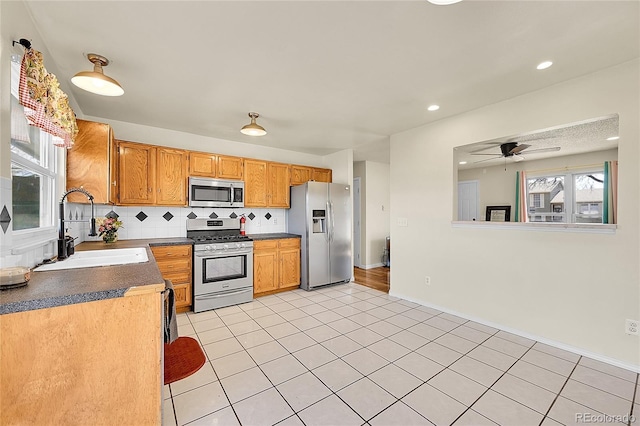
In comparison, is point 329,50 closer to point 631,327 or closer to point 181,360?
point 181,360

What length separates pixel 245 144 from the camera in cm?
462

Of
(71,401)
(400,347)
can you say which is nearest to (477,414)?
(400,347)

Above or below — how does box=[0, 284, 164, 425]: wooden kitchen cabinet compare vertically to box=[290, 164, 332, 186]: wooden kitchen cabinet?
below

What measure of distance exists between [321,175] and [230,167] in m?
1.78

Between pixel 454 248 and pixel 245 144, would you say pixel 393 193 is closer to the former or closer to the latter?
pixel 454 248

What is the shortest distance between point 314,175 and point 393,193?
1.69 metres

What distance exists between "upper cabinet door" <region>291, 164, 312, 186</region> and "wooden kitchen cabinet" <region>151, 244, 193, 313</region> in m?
2.12

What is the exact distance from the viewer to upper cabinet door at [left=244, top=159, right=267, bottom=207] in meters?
4.30

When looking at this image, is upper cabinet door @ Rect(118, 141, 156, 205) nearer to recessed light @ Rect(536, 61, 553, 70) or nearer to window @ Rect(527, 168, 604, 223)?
recessed light @ Rect(536, 61, 553, 70)

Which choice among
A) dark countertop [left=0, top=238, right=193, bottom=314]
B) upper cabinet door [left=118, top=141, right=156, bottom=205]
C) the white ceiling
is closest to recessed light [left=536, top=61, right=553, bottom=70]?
the white ceiling

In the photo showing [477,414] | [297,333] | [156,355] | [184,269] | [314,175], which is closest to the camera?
[156,355]

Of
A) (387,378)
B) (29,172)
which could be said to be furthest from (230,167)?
(387,378)

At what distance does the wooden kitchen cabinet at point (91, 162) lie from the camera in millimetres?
2557

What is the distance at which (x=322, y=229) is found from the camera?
4590mm
